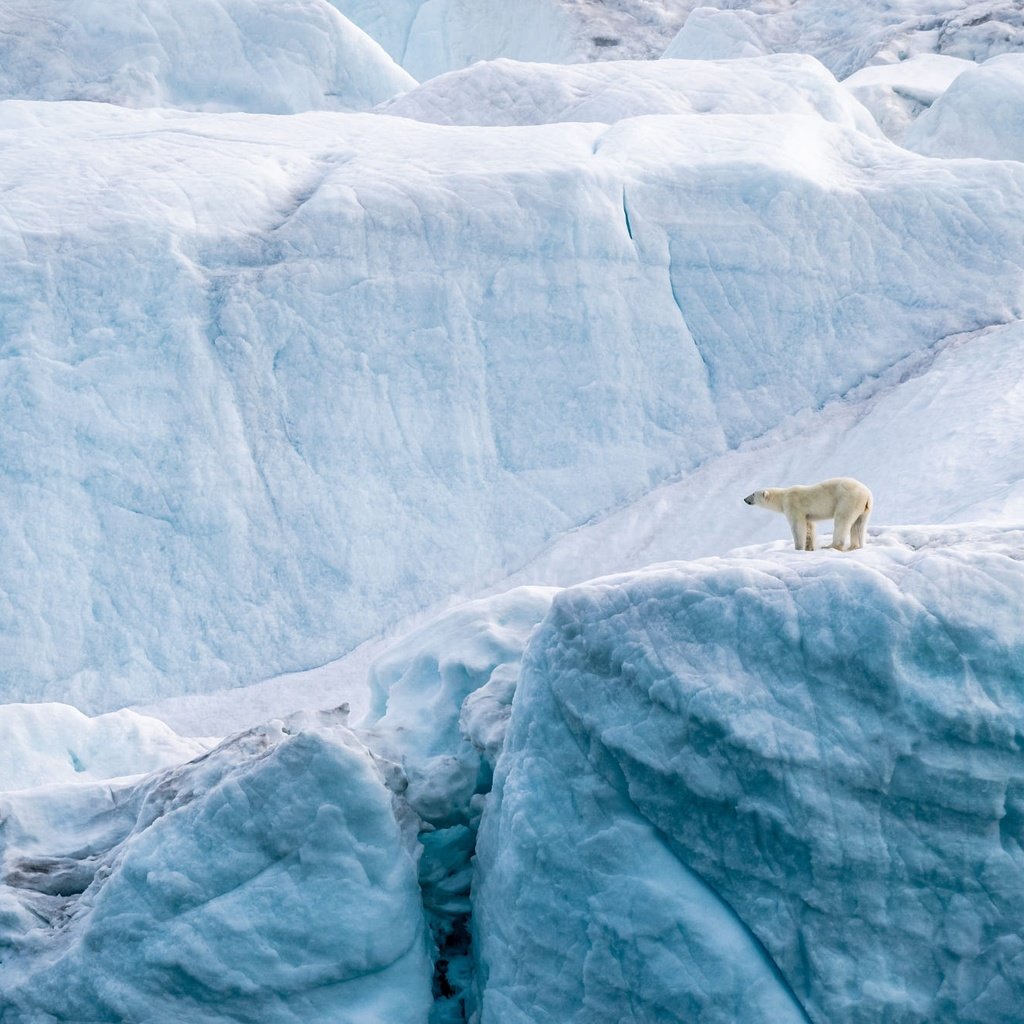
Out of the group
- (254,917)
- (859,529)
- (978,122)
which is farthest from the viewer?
(978,122)

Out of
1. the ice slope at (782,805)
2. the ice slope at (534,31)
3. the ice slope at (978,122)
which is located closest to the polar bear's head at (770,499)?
the ice slope at (782,805)

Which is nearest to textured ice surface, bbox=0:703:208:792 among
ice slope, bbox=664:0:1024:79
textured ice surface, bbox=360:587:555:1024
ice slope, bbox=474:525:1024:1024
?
textured ice surface, bbox=360:587:555:1024

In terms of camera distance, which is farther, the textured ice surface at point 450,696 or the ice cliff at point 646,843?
the textured ice surface at point 450,696

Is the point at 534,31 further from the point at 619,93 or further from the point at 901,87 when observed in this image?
the point at 619,93

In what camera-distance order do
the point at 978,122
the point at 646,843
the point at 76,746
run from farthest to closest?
the point at 978,122
the point at 76,746
the point at 646,843

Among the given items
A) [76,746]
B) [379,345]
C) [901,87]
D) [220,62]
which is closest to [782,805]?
[76,746]

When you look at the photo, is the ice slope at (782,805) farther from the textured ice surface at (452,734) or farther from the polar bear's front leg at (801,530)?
the polar bear's front leg at (801,530)

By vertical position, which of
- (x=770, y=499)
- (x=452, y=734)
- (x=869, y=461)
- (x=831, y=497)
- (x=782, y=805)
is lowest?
(x=869, y=461)
